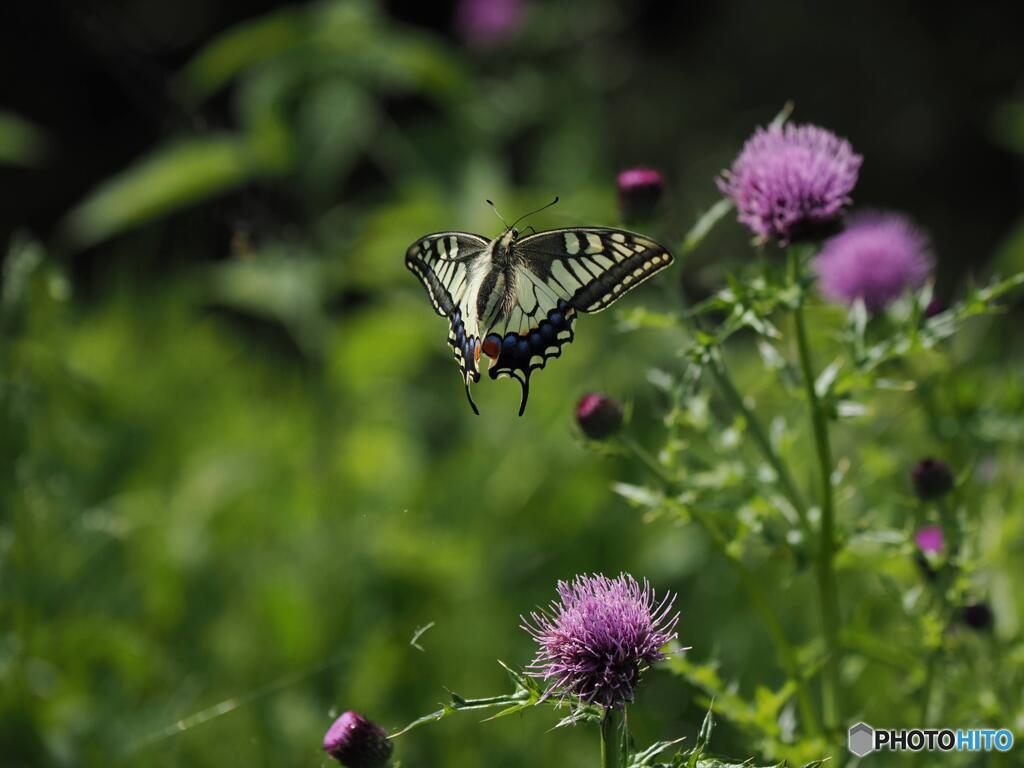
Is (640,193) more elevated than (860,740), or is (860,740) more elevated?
(640,193)

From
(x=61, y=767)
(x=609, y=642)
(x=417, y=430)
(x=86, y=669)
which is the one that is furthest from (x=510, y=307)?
(x=417, y=430)

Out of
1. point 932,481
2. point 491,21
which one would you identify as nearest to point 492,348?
point 932,481

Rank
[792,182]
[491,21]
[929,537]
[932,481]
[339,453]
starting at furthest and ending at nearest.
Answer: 1. [491,21]
2. [339,453]
3. [929,537]
4. [932,481]
5. [792,182]

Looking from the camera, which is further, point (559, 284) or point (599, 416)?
point (599, 416)

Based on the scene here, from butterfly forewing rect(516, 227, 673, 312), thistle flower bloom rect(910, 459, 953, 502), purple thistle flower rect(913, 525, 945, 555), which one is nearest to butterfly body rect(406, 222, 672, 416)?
butterfly forewing rect(516, 227, 673, 312)

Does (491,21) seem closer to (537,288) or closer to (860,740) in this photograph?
(537,288)

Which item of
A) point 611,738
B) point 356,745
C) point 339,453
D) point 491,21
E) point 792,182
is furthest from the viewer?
point 491,21

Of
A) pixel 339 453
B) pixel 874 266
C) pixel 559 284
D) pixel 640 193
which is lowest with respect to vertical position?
pixel 559 284
